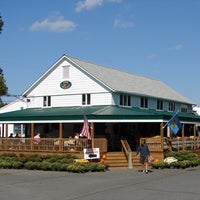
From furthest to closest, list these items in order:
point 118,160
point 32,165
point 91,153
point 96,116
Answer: point 96,116 → point 118,160 → point 91,153 → point 32,165

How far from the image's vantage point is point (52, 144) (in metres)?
28.6

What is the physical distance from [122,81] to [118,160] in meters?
12.0

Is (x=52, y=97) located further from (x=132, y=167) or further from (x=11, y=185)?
(x=11, y=185)

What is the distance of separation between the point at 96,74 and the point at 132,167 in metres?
11.1

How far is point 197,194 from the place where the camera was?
14.6 m

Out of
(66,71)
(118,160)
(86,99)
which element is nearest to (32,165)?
(118,160)

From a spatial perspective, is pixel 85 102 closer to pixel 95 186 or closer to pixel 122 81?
pixel 122 81

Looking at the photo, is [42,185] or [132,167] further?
Answer: [132,167]

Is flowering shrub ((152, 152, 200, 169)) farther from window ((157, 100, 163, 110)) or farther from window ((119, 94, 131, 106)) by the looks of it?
window ((157, 100, 163, 110))

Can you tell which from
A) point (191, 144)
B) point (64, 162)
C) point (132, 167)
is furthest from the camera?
point (191, 144)

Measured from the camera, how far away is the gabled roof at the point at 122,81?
3472 cm

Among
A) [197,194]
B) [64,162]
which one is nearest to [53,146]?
[64,162]

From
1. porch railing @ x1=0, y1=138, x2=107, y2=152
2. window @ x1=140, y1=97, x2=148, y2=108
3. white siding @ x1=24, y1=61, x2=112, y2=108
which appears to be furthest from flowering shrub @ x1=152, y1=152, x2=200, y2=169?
window @ x1=140, y1=97, x2=148, y2=108

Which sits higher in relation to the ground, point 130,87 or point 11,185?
point 130,87
